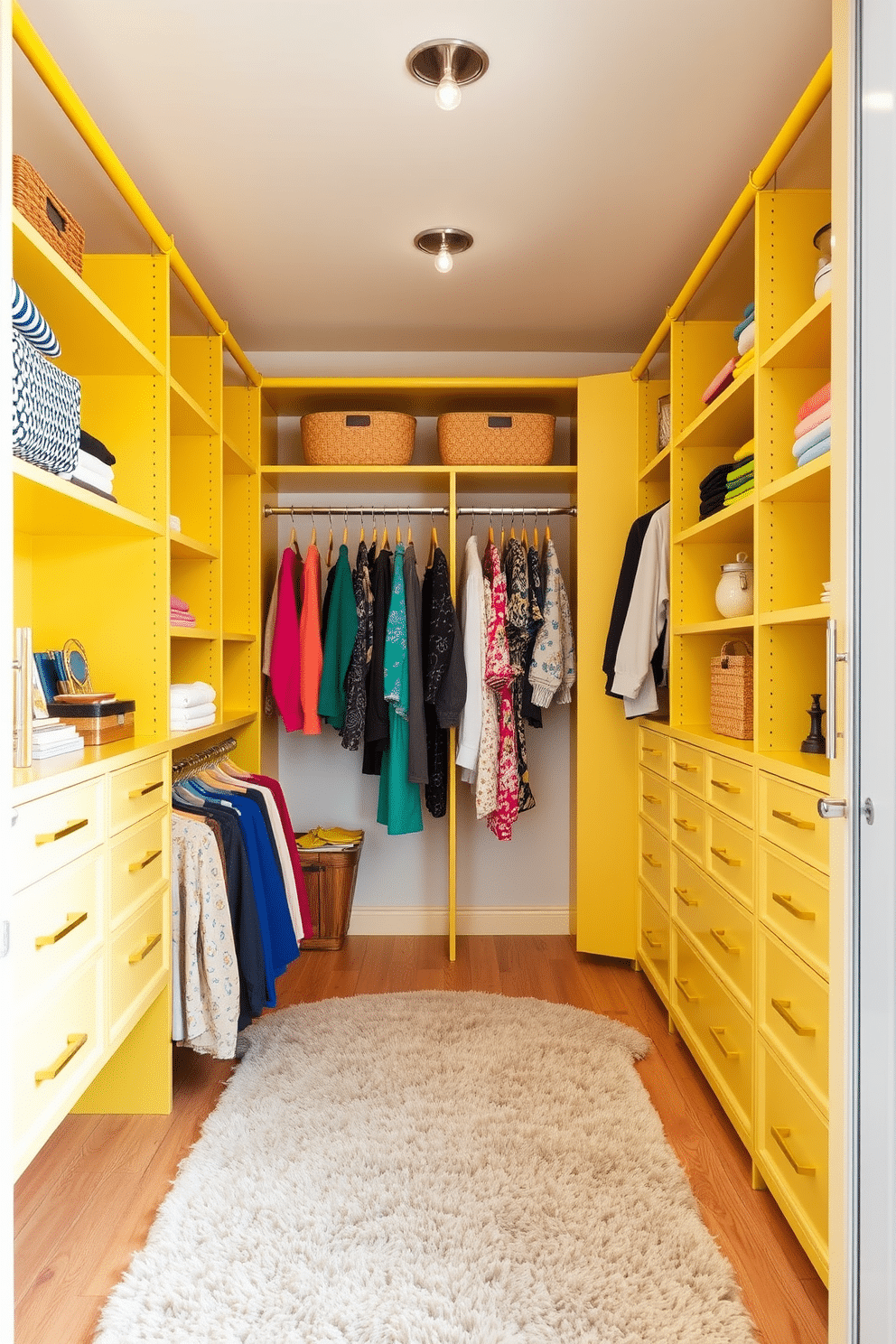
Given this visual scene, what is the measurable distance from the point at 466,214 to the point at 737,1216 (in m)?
2.67

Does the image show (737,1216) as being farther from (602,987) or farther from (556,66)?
(556,66)

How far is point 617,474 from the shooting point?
3.55 metres

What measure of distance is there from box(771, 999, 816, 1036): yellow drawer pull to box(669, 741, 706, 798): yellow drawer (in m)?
0.73

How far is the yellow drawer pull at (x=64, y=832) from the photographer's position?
157 centimetres

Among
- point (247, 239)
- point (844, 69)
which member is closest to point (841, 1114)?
point (844, 69)

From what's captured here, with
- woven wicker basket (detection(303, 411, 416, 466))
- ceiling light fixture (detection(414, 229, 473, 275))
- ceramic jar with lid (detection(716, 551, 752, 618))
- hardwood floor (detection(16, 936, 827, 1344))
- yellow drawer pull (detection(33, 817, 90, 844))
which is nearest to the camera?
yellow drawer pull (detection(33, 817, 90, 844))

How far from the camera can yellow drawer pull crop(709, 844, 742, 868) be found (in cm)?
221

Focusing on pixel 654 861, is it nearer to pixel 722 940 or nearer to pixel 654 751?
pixel 654 751

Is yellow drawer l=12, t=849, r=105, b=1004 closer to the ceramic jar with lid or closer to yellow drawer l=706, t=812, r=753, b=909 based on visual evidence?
yellow drawer l=706, t=812, r=753, b=909

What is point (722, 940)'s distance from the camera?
7.57ft

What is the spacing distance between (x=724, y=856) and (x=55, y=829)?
1557mm

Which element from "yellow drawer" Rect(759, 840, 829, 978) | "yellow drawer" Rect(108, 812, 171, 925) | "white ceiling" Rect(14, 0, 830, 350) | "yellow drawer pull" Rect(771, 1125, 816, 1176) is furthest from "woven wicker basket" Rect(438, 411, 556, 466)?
"yellow drawer pull" Rect(771, 1125, 816, 1176)

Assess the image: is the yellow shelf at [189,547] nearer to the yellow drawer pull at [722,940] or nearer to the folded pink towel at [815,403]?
the folded pink towel at [815,403]

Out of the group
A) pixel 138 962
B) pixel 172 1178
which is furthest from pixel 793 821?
pixel 172 1178
